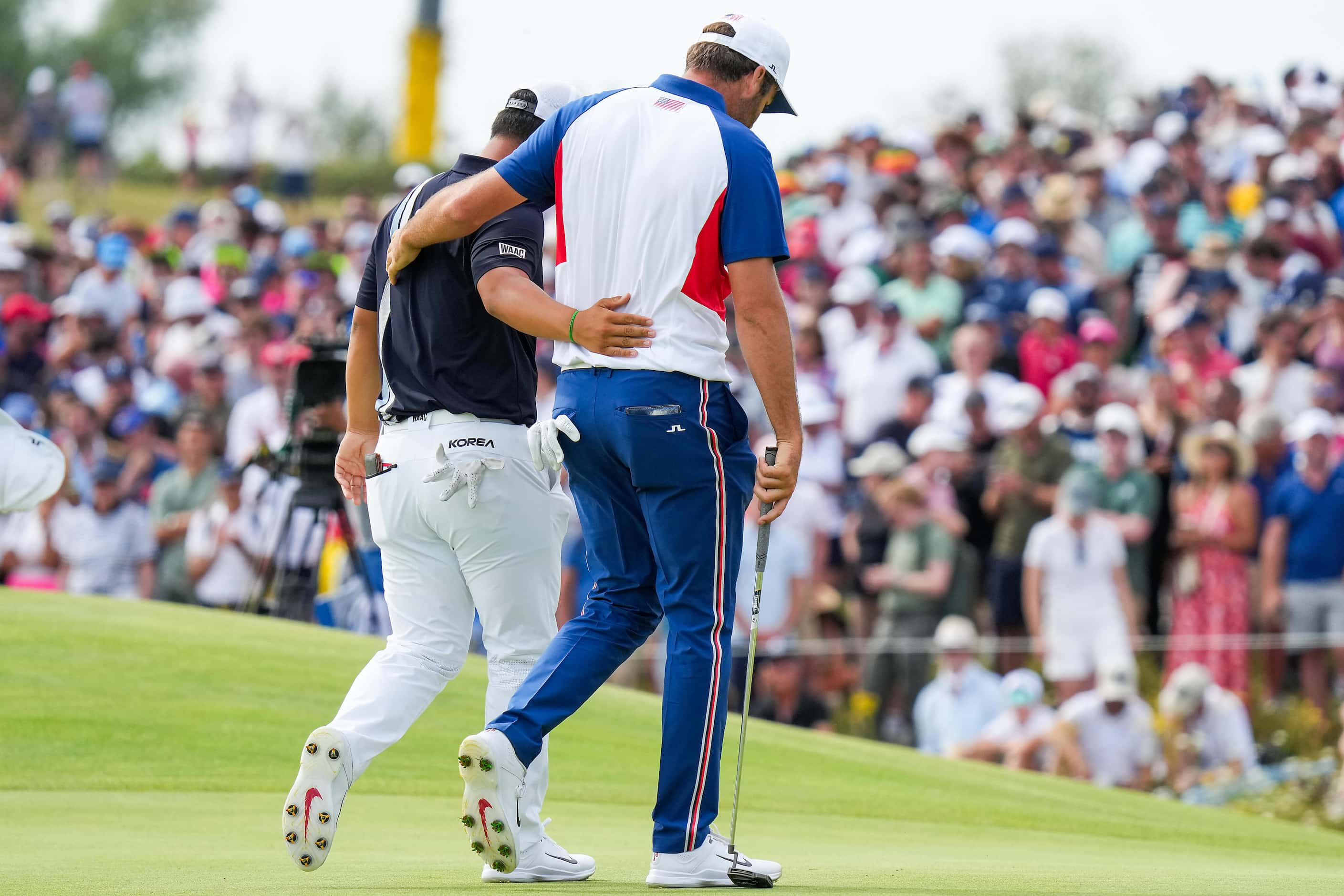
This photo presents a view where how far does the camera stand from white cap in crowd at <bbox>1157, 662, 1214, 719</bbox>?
11.9 m

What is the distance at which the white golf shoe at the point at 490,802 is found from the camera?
5023mm

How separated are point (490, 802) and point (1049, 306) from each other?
417 inches

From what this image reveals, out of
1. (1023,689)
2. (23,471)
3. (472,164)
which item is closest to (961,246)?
(1023,689)

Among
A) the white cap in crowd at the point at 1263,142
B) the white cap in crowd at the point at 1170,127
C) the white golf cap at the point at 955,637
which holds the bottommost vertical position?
the white golf cap at the point at 955,637

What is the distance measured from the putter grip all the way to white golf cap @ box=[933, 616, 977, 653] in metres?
7.03

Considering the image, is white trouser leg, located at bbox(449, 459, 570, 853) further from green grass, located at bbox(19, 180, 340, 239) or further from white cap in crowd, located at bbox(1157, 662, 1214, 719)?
green grass, located at bbox(19, 180, 340, 239)

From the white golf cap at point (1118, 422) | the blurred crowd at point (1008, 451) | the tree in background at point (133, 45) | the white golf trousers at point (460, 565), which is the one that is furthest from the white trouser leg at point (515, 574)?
the tree in background at point (133, 45)

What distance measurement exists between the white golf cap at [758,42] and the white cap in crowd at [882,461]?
814 cm

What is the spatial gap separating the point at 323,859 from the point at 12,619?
5.79 metres

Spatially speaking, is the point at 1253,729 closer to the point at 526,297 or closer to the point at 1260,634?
the point at 1260,634

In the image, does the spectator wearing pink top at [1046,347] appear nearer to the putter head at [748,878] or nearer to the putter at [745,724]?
the putter at [745,724]

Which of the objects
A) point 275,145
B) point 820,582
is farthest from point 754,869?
point 275,145

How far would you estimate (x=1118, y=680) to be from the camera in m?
12.0

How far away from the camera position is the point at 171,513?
560 inches
